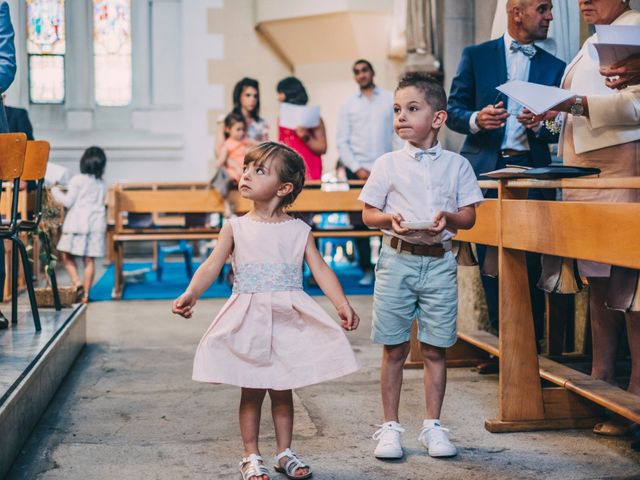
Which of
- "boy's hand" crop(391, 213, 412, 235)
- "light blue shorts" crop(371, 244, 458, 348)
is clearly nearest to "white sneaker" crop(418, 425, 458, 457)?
"light blue shorts" crop(371, 244, 458, 348)

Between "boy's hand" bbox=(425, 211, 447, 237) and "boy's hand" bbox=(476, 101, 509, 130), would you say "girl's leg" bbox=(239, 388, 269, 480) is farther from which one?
"boy's hand" bbox=(476, 101, 509, 130)

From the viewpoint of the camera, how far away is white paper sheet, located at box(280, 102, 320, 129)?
7.05m

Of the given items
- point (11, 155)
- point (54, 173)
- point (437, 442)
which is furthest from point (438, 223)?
point (54, 173)

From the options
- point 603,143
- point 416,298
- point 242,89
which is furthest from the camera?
point 242,89

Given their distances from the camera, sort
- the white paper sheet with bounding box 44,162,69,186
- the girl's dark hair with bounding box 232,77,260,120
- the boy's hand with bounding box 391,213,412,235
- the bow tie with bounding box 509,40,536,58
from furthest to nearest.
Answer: the white paper sheet with bounding box 44,162,69,186 → the girl's dark hair with bounding box 232,77,260,120 → the bow tie with bounding box 509,40,536,58 → the boy's hand with bounding box 391,213,412,235

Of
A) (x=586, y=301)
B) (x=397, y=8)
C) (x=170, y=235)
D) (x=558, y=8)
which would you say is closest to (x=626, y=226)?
(x=586, y=301)

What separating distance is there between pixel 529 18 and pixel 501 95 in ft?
1.13

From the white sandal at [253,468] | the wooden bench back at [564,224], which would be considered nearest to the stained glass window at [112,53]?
the wooden bench back at [564,224]

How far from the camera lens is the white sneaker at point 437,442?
2809 millimetres

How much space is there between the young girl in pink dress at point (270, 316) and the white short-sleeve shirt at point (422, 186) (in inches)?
12.9

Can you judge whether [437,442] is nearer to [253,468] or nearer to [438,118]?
[253,468]

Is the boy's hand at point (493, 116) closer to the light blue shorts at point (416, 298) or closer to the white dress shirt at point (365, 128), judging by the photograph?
the light blue shorts at point (416, 298)

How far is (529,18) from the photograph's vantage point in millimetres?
3703

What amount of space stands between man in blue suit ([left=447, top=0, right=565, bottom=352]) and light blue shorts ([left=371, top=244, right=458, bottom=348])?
106 cm
